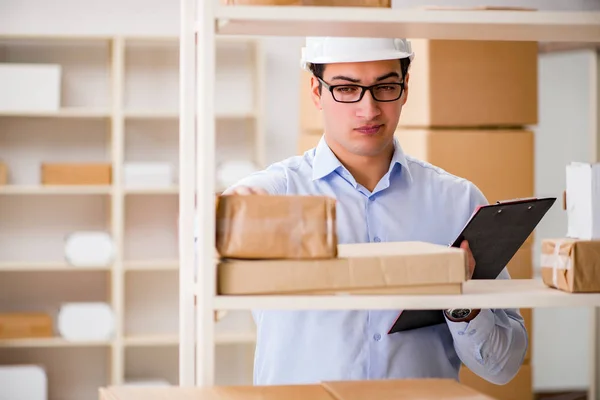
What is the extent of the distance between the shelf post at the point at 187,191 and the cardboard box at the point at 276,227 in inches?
3.6

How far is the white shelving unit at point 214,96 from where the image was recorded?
1.25 m

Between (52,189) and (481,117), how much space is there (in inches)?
90.3

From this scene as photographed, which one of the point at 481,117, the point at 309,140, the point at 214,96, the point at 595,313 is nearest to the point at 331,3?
the point at 214,96

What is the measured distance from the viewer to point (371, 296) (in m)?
1.26

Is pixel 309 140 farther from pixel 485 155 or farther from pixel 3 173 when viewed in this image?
pixel 3 173

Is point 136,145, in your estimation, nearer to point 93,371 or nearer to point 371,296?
point 93,371

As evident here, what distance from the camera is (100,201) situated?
4789 millimetres

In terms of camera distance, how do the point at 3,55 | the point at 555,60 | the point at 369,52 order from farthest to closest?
the point at 555,60 → the point at 3,55 → the point at 369,52

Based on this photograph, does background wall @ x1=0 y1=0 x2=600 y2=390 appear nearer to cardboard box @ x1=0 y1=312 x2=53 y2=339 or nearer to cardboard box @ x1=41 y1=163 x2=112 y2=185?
cardboard box @ x1=41 y1=163 x2=112 y2=185

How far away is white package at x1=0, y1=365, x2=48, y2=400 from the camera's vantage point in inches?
171

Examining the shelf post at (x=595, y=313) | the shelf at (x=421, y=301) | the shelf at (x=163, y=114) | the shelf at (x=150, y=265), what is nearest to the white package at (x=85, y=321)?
the shelf at (x=150, y=265)

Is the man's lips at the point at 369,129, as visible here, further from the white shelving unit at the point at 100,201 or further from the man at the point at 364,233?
the white shelving unit at the point at 100,201

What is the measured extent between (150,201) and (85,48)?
2.96ft

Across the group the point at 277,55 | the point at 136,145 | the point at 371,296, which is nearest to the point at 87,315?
the point at 136,145
